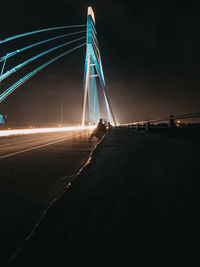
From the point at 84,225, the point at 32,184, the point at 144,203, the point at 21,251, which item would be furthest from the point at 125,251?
the point at 32,184

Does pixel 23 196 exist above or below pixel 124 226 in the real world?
below

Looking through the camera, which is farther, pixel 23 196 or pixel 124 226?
pixel 23 196

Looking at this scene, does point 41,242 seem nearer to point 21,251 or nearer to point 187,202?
point 21,251

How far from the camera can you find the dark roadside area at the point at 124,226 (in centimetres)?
90

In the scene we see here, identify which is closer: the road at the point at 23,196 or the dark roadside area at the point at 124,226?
the dark roadside area at the point at 124,226

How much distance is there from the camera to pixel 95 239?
1047 mm

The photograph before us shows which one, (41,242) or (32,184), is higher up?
(41,242)

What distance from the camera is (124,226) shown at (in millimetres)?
1132

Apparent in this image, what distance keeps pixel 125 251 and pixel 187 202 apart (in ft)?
2.38

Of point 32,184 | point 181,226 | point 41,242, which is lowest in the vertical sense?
point 32,184

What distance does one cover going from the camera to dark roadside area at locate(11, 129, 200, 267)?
35.4 inches

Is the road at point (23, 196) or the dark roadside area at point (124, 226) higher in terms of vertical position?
the dark roadside area at point (124, 226)

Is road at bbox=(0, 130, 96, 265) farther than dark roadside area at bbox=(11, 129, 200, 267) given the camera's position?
Yes

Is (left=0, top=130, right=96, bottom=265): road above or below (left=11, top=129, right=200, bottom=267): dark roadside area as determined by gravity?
below
